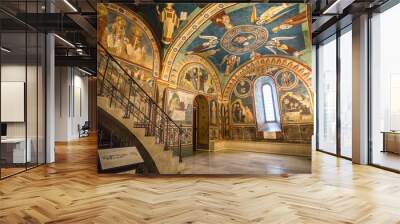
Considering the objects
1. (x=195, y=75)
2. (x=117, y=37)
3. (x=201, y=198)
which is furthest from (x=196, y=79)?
(x=201, y=198)

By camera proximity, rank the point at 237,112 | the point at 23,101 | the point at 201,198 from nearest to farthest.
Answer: the point at 201,198 → the point at 237,112 → the point at 23,101

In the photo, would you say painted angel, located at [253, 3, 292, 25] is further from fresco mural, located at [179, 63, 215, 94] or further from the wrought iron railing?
the wrought iron railing

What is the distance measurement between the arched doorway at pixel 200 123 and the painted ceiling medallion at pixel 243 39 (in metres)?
1.22

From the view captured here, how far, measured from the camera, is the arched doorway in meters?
6.75

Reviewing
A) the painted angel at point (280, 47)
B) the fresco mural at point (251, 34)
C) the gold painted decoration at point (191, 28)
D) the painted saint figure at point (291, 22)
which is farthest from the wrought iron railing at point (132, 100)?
the painted saint figure at point (291, 22)

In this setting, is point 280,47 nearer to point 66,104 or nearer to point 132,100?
point 132,100

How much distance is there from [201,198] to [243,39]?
139 inches

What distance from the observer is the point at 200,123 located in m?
6.80

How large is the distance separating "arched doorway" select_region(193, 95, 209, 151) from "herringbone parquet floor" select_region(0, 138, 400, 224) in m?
0.75

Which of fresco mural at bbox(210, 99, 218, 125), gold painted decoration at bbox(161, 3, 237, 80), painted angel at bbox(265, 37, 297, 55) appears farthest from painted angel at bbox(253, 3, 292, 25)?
fresco mural at bbox(210, 99, 218, 125)

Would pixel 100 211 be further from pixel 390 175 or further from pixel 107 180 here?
pixel 390 175

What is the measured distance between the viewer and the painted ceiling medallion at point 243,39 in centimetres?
674

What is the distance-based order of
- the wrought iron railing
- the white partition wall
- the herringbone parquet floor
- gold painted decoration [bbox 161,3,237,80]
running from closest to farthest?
the herringbone parquet floor → the wrought iron railing → gold painted decoration [bbox 161,3,237,80] → the white partition wall

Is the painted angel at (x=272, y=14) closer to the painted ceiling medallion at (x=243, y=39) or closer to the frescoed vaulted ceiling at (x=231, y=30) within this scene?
the frescoed vaulted ceiling at (x=231, y=30)
